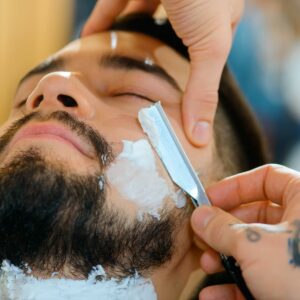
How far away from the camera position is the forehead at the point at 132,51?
995 millimetres

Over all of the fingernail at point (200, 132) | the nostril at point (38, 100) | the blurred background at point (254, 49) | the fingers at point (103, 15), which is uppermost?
the fingers at point (103, 15)

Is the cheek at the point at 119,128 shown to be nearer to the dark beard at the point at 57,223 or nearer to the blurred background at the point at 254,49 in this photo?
the dark beard at the point at 57,223

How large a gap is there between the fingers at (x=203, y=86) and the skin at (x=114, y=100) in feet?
0.08

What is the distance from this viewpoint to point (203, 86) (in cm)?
92

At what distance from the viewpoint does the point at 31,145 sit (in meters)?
0.79

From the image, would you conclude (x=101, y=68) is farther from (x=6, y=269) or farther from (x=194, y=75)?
(x=6, y=269)

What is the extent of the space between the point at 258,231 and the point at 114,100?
0.39 metres

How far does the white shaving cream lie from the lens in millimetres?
779

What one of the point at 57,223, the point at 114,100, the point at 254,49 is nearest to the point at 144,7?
the point at 114,100

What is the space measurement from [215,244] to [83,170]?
235 millimetres

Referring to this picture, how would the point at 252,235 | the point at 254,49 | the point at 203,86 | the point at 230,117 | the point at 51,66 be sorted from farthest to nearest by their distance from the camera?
the point at 254,49 → the point at 230,117 → the point at 51,66 → the point at 203,86 → the point at 252,235

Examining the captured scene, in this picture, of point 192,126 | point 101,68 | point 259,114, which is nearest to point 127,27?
point 101,68

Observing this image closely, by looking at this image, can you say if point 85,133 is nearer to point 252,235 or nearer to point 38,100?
point 38,100

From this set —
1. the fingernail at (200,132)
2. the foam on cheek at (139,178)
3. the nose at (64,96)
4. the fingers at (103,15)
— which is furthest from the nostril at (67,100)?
the fingers at (103,15)
